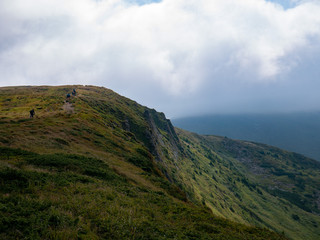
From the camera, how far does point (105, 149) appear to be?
108ft

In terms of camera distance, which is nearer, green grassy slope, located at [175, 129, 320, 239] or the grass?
the grass

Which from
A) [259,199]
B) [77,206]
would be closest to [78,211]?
[77,206]

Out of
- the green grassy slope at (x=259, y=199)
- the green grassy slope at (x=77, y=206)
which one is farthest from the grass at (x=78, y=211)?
the green grassy slope at (x=259, y=199)

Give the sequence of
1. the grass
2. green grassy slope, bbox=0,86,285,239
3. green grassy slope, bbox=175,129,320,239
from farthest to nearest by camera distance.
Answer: green grassy slope, bbox=175,129,320,239 → green grassy slope, bbox=0,86,285,239 → the grass

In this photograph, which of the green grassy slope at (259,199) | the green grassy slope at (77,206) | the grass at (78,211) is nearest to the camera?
the grass at (78,211)

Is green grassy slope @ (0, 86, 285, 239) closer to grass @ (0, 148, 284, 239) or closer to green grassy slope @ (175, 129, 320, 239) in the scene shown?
grass @ (0, 148, 284, 239)

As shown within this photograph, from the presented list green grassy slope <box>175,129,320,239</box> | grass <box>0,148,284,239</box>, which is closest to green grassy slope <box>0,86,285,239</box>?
grass <box>0,148,284,239</box>

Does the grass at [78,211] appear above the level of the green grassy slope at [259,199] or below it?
above

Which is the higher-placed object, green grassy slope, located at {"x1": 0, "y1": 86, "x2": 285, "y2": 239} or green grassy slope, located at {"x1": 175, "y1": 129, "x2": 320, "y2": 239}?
green grassy slope, located at {"x1": 0, "y1": 86, "x2": 285, "y2": 239}

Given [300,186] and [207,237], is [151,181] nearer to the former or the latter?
[207,237]

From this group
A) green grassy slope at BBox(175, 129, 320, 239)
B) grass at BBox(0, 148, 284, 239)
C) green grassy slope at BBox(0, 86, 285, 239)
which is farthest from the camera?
green grassy slope at BBox(175, 129, 320, 239)

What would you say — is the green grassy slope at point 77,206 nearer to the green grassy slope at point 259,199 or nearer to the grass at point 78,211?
the grass at point 78,211

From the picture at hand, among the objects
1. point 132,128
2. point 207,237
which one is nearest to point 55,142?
point 207,237

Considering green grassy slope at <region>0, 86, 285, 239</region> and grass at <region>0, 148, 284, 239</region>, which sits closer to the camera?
grass at <region>0, 148, 284, 239</region>
